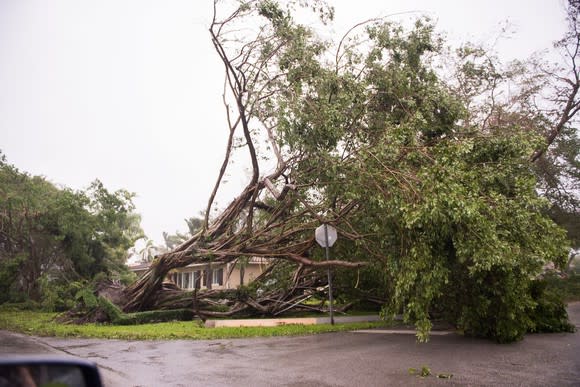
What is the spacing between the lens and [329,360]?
7363 millimetres

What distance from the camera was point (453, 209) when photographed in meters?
7.88

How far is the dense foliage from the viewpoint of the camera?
Result: 22.8 m

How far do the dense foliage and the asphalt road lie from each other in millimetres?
13399

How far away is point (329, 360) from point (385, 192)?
4.20 metres

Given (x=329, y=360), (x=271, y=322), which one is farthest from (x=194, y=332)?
(x=329, y=360)

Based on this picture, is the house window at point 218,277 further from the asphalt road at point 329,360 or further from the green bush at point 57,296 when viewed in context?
the asphalt road at point 329,360

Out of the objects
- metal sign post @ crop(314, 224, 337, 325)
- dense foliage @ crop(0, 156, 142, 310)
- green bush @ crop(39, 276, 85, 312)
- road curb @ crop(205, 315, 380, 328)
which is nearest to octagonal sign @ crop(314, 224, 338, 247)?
metal sign post @ crop(314, 224, 337, 325)

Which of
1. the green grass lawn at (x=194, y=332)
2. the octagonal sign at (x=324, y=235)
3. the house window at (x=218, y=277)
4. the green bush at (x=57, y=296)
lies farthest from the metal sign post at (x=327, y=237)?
the house window at (x=218, y=277)

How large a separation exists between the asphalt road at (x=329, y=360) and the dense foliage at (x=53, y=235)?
13.4 meters

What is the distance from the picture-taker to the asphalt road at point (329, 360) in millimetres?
5914

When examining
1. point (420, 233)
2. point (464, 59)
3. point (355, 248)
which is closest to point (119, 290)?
point (355, 248)

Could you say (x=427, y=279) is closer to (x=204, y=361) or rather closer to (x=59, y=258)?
(x=204, y=361)

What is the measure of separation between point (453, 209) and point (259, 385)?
14.9 feet

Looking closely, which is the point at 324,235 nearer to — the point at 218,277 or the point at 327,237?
the point at 327,237
